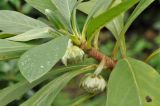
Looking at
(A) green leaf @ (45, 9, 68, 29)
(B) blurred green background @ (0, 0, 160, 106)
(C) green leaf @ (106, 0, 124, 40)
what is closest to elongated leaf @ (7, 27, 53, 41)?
(A) green leaf @ (45, 9, 68, 29)

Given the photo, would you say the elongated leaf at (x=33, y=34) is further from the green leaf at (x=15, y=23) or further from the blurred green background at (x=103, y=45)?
the blurred green background at (x=103, y=45)

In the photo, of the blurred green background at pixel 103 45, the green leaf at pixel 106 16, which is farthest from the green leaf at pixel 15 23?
the blurred green background at pixel 103 45

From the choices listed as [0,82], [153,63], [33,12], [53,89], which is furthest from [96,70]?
[33,12]

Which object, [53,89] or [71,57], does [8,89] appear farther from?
[71,57]

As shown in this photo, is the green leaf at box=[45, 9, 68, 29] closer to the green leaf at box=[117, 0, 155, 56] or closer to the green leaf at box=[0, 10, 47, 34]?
the green leaf at box=[0, 10, 47, 34]

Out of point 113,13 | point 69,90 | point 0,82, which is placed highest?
point 113,13

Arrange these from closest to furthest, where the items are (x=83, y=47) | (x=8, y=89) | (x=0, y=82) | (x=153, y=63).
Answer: (x=83, y=47)
(x=8, y=89)
(x=0, y=82)
(x=153, y=63)

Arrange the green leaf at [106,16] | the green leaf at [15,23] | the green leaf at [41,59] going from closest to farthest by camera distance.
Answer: the green leaf at [41,59] → the green leaf at [106,16] → the green leaf at [15,23]
